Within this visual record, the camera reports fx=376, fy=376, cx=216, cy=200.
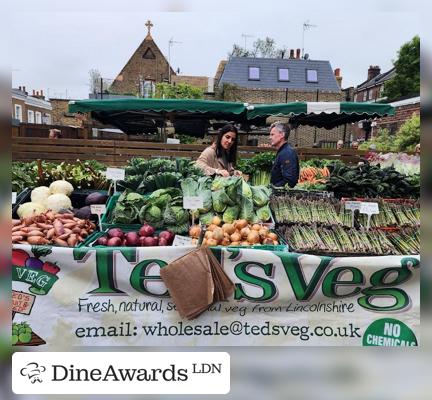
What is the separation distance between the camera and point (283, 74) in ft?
97.0

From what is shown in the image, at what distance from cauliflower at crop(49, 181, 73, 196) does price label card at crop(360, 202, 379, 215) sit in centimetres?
299

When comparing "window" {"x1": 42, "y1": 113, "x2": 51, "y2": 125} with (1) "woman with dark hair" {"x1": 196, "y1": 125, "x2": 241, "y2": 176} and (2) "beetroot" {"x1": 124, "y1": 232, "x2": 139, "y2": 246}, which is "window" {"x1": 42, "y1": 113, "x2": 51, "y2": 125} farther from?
(2) "beetroot" {"x1": 124, "y1": 232, "x2": 139, "y2": 246}

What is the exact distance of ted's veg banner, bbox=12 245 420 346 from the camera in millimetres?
2549

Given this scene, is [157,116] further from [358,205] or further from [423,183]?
[423,183]

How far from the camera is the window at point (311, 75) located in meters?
29.7

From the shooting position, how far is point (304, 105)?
8.27 meters

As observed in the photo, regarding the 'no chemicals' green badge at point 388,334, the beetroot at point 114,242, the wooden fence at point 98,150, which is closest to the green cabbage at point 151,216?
the beetroot at point 114,242

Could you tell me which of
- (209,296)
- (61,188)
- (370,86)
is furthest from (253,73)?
(209,296)

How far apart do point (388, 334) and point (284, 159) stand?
2.31 metres

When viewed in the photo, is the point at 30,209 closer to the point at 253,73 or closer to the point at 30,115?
the point at 253,73

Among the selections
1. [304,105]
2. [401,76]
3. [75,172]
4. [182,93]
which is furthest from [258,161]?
[401,76]

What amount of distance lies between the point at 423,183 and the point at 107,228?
2.48 m

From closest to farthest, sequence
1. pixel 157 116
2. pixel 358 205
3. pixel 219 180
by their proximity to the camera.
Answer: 1. pixel 358 205
2. pixel 219 180
3. pixel 157 116

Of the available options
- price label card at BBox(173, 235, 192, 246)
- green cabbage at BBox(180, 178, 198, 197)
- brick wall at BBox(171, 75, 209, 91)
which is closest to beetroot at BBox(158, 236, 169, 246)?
price label card at BBox(173, 235, 192, 246)
